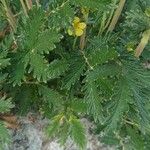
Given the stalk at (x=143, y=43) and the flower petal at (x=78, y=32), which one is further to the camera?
the flower petal at (x=78, y=32)

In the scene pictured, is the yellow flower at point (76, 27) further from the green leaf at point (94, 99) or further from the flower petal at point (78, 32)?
the green leaf at point (94, 99)

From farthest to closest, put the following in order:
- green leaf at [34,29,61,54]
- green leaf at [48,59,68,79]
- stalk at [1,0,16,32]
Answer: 1. stalk at [1,0,16,32]
2. green leaf at [48,59,68,79]
3. green leaf at [34,29,61,54]

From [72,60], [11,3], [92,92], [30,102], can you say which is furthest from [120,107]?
[11,3]

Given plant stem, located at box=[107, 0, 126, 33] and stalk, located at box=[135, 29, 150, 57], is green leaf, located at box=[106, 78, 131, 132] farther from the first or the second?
plant stem, located at box=[107, 0, 126, 33]

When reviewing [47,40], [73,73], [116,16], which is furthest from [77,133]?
[116,16]

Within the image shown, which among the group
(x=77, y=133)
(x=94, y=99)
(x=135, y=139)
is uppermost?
(x=94, y=99)

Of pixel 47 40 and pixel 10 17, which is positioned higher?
pixel 47 40

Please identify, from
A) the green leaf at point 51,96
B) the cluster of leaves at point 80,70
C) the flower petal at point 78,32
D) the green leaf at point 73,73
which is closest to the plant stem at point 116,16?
the cluster of leaves at point 80,70

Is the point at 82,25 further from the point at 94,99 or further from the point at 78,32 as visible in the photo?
the point at 94,99

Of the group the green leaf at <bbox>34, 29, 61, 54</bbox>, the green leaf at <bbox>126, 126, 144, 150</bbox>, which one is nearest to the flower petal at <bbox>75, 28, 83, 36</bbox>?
the green leaf at <bbox>34, 29, 61, 54</bbox>
